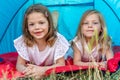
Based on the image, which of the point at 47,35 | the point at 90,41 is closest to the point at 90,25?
the point at 90,41

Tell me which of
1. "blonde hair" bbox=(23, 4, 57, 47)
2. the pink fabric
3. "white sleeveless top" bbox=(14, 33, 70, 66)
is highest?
"blonde hair" bbox=(23, 4, 57, 47)

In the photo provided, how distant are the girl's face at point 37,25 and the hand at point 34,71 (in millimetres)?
207

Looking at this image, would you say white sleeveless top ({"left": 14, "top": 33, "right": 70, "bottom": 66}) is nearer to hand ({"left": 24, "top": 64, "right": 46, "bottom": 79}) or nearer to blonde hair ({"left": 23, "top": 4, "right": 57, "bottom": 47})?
blonde hair ({"left": 23, "top": 4, "right": 57, "bottom": 47})

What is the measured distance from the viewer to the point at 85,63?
10.5 feet

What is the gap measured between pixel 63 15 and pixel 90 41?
600 mm

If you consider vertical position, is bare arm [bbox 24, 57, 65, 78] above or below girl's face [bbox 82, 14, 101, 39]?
below

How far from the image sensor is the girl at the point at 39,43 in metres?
3.17

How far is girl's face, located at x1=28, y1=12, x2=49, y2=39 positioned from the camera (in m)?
3.15

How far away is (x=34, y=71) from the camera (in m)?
3.05

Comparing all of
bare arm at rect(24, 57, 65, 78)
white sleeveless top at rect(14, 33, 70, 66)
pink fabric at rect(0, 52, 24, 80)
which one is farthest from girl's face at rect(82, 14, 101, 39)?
pink fabric at rect(0, 52, 24, 80)

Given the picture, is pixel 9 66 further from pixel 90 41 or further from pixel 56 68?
pixel 90 41

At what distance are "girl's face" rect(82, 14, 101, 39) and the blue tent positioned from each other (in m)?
0.44

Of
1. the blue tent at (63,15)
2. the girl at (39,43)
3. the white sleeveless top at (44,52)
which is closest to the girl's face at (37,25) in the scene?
the girl at (39,43)

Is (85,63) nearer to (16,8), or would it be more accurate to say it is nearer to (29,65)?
(29,65)
